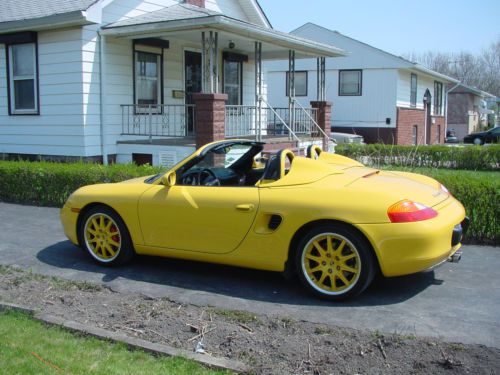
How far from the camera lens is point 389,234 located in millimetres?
4676

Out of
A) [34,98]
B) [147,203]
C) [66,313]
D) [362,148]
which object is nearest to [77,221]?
[147,203]

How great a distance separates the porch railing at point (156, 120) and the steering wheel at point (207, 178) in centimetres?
696

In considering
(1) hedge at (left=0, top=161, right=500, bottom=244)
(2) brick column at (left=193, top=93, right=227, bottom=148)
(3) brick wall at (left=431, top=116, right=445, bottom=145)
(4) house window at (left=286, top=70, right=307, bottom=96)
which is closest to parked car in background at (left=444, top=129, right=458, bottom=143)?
(3) brick wall at (left=431, top=116, right=445, bottom=145)

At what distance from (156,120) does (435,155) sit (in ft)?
31.0

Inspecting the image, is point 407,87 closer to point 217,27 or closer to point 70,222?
point 217,27

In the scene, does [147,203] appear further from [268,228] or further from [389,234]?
[389,234]

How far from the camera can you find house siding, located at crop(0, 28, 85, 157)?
12.9 m

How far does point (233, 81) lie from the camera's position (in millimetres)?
17766

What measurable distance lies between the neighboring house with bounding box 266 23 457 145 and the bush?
18.4 m

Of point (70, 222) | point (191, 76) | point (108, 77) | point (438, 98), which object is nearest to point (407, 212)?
point (70, 222)

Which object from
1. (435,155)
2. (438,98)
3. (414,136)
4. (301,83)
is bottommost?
(435,155)

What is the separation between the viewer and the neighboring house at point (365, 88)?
2733 centimetres

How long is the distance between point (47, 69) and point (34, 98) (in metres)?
0.92

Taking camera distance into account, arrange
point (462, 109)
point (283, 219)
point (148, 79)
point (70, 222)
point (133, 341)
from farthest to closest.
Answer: point (462, 109)
point (148, 79)
point (70, 222)
point (283, 219)
point (133, 341)
